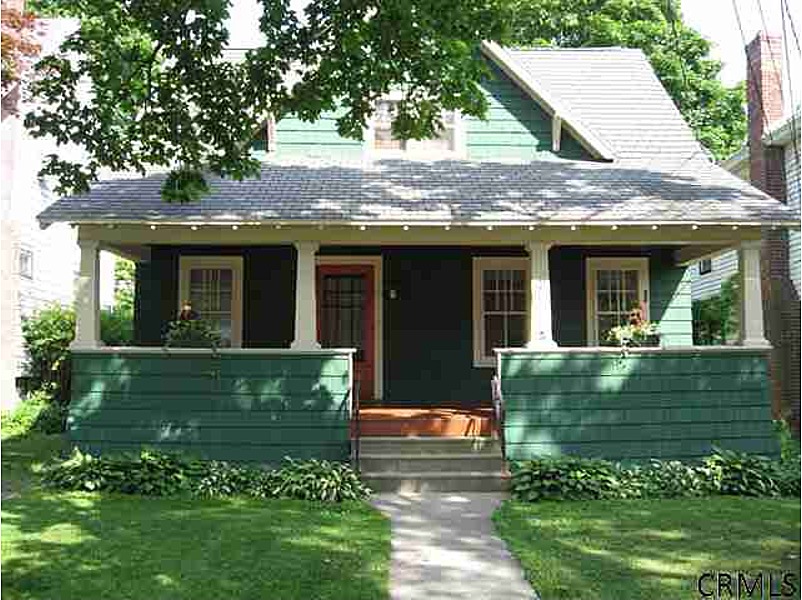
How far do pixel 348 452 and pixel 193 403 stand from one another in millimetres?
2062

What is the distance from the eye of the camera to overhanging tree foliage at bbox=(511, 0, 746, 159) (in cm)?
2411

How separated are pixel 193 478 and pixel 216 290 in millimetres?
3767

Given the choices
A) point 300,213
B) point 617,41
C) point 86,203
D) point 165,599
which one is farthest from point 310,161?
point 617,41

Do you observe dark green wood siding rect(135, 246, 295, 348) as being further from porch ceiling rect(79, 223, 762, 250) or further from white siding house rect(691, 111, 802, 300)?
white siding house rect(691, 111, 802, 300)

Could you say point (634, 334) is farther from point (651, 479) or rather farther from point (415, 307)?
point (415, 307)

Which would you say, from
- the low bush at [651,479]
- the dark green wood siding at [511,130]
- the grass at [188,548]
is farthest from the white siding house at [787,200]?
the grass at [188,548]

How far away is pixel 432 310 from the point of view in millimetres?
12211

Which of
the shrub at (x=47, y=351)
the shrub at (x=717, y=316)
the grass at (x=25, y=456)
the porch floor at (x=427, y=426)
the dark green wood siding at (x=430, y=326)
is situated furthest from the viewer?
the shrub at (x=717, y=316)

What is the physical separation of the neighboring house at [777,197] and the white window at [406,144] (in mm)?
6345

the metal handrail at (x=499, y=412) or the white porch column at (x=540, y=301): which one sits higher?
the white porch column at (x=540, y=301)

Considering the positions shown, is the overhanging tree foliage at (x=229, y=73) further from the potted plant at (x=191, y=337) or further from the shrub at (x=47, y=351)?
the shrub at (x=47, y=351)

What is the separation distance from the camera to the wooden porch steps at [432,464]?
9.48 m

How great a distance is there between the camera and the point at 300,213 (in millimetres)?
9867

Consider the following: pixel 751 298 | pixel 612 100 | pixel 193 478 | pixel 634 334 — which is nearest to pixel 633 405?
pixel 634 334
